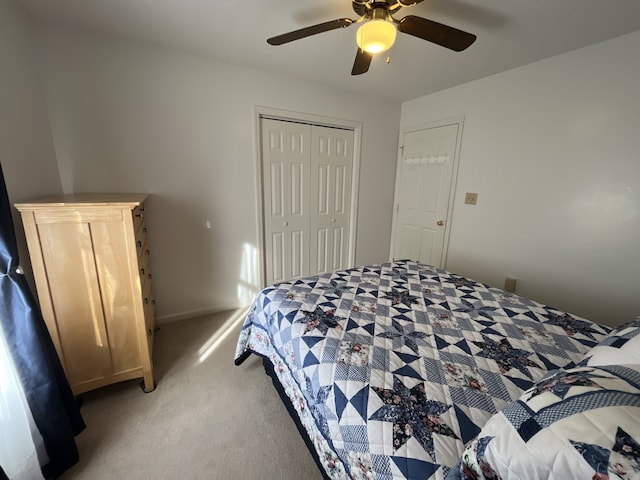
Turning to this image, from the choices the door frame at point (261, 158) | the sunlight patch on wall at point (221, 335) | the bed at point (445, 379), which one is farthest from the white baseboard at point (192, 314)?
the bed at point (445, 379)

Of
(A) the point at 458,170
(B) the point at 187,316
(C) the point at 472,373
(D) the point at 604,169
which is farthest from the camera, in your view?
(A) the point at 458,170

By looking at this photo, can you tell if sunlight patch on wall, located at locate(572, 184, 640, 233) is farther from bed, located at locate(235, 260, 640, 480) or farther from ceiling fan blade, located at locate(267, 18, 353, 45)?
ceiling fan blade, located at locate(267, 18, 353, 45)

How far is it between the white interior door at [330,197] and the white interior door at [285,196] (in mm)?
107

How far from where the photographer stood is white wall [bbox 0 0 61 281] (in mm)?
1344

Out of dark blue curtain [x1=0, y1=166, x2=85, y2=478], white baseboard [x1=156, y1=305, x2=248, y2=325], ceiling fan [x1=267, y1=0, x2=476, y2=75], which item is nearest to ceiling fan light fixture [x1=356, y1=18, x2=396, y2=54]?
ceiling fan [x1=267, y1=0, x2=476, y2=75]

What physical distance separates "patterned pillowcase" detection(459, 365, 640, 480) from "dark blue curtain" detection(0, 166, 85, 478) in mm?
1610

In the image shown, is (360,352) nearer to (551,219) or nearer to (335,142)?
(551,219)

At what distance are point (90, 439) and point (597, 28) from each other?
12.6 ft

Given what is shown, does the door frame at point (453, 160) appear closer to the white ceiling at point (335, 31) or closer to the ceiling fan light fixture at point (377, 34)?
the white ceiling at point (335, 31)

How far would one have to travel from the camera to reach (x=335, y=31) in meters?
1.76

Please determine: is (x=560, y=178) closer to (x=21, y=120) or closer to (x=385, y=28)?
(x=385, y=28)

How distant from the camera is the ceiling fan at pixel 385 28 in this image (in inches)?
49.4

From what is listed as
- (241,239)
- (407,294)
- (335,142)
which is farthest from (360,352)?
(335,142)

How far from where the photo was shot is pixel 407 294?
1645mm
